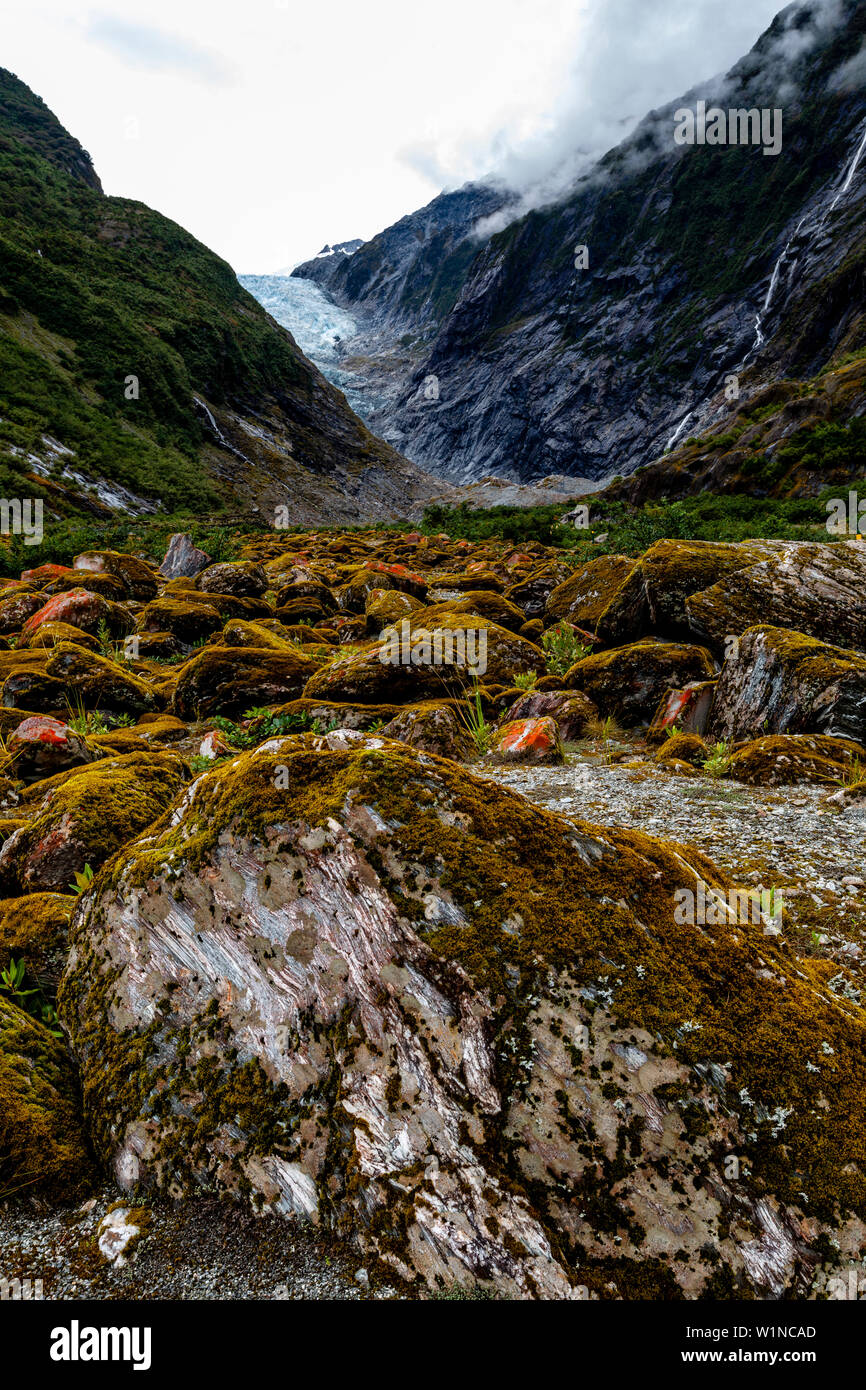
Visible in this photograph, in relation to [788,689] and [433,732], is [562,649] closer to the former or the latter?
[433,732]

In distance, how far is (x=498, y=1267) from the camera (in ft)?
8.72

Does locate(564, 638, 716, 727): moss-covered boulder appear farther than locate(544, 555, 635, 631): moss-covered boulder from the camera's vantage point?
No

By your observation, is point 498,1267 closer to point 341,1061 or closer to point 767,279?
point 341,1061

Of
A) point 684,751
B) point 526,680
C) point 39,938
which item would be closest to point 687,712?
point 684,751

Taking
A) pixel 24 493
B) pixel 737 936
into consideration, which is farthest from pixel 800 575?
pixel 24 493

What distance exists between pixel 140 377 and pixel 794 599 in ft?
284

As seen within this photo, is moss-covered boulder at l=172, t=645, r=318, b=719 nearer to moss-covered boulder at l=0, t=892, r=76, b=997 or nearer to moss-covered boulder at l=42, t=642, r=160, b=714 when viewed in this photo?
moss-covered boulder at l=42, t=642, r=160, b=714

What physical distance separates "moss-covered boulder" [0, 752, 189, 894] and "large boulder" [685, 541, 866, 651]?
32.5 ft

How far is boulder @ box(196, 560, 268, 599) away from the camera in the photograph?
73.1 feet

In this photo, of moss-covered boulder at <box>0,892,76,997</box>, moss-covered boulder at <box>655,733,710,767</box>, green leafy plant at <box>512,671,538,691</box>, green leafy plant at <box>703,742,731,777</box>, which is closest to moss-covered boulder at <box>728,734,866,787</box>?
green leafy plant at <box>703,742,731,777</box>

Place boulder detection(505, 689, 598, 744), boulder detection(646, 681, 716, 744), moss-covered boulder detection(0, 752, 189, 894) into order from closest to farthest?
moss-covered boulder detection(0, 752, 189, 894) < boulder detection(646, 681, 716, 744) < boulder detection(505, 689, 598, 744)

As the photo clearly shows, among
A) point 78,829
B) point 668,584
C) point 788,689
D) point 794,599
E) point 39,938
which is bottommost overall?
point 39,938

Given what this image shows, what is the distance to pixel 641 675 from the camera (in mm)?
11242

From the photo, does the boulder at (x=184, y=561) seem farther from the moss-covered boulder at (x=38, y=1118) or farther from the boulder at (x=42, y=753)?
the moss-covered boulder at (x=38, y=1118)
